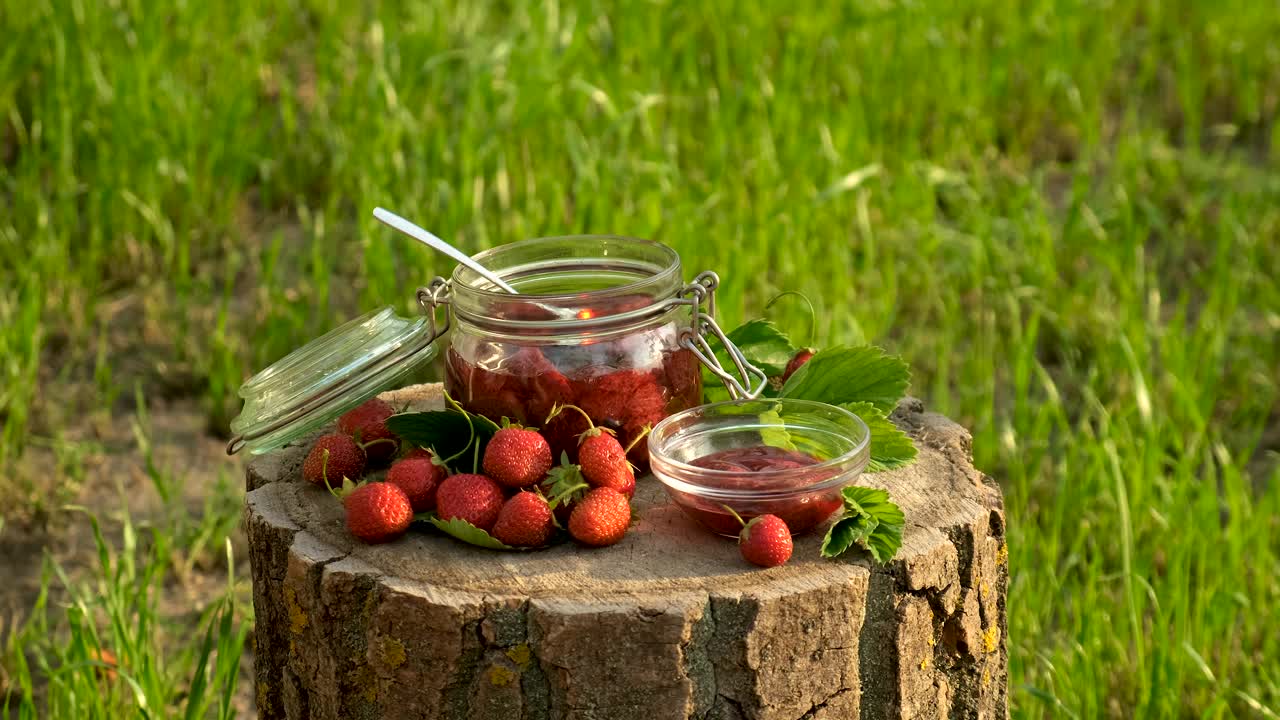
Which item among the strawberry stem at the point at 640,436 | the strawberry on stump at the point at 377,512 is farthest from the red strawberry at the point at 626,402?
the strawberry on stump at the point at 377,512

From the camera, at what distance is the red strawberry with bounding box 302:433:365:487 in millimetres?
1793

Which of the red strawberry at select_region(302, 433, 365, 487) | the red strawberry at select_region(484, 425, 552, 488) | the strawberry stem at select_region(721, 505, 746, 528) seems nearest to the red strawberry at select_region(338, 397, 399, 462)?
the red strawberry at select_region(302, 433, 365, 487)

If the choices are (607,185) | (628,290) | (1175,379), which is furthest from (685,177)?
(628,290)

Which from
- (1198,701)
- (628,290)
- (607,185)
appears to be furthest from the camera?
Answer: (607,185)

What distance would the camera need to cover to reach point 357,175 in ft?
11.9

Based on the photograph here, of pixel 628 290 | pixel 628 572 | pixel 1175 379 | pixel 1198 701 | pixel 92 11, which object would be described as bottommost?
pixel 1198 701

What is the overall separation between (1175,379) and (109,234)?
8.28 ft

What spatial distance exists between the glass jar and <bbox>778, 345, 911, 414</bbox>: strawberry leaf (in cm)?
7

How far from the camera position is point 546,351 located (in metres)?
1.72

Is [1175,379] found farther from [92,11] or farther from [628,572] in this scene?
[92,11]

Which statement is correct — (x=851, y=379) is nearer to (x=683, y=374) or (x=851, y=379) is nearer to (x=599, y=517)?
(x=683, y=374)

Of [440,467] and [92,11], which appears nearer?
[440,467]

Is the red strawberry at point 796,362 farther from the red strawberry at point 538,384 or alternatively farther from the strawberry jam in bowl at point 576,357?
the red strawberry at point 538,384

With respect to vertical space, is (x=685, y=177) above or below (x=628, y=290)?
below
